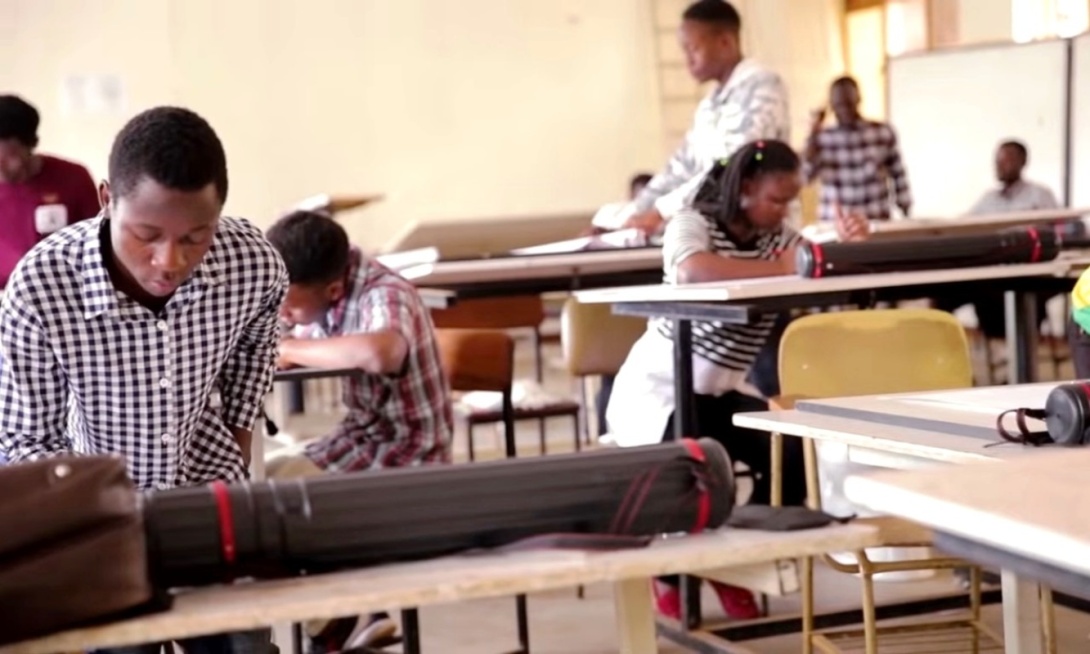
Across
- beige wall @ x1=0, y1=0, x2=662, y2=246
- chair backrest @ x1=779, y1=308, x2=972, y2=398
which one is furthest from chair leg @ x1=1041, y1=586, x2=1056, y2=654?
beige wall @ x1=0, y1=0, x2=662, y2=246

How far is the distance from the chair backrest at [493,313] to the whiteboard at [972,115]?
509 cm

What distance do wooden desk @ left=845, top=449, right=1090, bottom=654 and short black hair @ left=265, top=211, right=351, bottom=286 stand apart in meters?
1.86

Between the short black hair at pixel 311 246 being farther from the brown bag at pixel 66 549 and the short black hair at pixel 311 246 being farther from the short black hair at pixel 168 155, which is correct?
the brown bag at pixel 66 549

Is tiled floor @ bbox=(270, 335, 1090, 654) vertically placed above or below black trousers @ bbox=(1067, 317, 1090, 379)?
below

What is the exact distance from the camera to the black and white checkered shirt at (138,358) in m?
1.93

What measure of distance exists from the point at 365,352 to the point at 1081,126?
22.5ft

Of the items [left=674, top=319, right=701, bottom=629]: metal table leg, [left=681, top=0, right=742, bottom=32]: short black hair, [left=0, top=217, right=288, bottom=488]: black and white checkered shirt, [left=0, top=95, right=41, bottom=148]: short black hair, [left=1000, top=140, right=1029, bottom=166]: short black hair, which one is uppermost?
[left=681, top=0, right=742, bottom=32]: short black hair

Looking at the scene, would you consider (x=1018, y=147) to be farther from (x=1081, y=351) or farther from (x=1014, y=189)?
(x=1081, y=351)

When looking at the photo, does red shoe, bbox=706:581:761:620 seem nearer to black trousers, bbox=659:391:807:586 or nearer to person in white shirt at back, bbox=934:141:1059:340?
black trousers, bbox=659:391:807:586

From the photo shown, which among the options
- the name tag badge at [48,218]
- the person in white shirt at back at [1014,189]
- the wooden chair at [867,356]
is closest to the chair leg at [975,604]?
the wooden chair at [867,356]

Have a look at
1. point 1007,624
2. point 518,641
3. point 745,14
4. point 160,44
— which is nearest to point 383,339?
point 518,641

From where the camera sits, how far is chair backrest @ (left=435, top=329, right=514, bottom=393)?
142 inches

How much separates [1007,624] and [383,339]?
4.78 ft

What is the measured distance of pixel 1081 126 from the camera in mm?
9094
